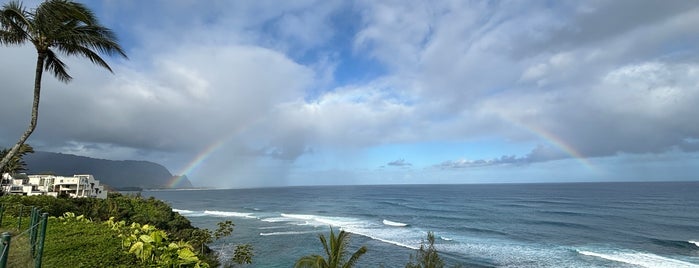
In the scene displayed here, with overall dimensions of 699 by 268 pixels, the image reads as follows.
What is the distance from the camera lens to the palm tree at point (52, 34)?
35.2 ft

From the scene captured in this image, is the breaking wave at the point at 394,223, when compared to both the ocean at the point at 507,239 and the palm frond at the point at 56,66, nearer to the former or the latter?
the ocean at the point at 507,239

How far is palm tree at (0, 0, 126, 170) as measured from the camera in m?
10.7

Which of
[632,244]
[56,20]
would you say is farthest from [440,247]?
[56,20]

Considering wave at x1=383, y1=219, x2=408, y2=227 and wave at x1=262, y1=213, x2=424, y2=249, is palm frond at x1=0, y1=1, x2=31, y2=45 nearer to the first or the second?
wave at x1=262, y1=213, x2=424, y2=249

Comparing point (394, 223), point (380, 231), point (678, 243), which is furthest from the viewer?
point (394, 223)

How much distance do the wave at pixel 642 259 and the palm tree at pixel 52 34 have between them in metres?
41.1

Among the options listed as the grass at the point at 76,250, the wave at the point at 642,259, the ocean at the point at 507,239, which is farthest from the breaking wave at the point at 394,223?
the grass at the point at 76,250

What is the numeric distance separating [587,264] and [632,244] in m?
14.1

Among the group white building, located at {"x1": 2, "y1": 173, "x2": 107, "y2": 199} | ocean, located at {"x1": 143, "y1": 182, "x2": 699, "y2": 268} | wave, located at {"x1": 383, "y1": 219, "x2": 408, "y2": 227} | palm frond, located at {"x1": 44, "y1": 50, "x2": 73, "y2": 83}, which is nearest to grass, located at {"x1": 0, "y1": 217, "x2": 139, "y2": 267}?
palm frond, located at {"x1": 44, "y1": 50, "x2": 73, "y2": 83}

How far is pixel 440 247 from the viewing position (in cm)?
3825

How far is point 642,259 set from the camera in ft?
106

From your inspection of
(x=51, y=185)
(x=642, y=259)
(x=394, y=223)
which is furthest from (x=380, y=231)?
(x=51, y=185)

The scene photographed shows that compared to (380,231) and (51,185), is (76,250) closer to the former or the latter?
(380,231)

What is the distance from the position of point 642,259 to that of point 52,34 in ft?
147
